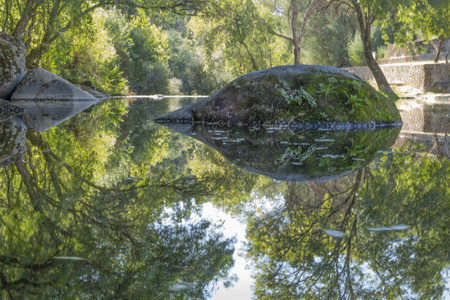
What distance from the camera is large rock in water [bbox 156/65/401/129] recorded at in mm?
9430

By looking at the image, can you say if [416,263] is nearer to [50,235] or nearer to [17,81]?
Answer: [50,235]

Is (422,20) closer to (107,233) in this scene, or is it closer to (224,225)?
(224,225)

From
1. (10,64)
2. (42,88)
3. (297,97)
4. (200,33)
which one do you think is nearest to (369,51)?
(200,33)

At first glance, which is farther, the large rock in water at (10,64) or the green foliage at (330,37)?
the green foliage at (330,37)

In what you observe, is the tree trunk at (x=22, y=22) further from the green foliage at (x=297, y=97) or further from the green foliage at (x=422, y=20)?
the green foliage at (x=422, y=20)

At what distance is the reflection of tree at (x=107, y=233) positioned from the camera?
1.95 meters

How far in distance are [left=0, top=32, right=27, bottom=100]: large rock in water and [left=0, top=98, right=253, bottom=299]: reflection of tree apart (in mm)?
11026

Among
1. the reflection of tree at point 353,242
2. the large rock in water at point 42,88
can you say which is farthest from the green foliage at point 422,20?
the reflection of tree at point 353,242

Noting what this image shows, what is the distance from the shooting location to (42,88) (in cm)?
1694

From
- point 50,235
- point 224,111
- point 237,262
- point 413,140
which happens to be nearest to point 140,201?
point 50,235

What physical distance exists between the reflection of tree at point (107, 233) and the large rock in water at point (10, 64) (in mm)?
11026

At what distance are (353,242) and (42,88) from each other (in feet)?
52.7

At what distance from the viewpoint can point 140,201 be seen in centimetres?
331

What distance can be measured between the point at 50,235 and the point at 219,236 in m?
0.81
